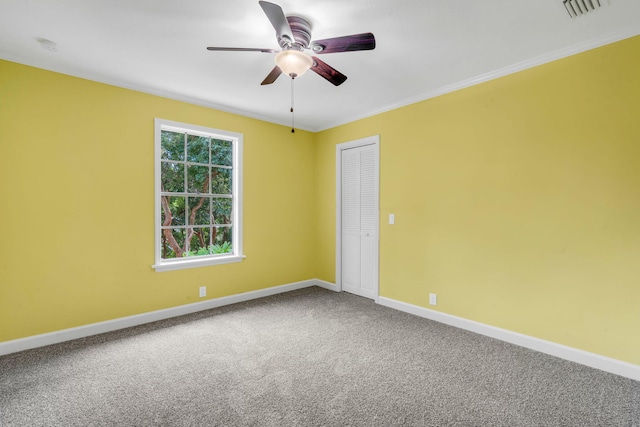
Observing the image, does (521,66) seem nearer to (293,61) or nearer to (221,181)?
(293,61)

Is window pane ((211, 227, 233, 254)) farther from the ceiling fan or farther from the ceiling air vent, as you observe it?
the ceiling air vent

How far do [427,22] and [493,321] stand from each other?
279 cm

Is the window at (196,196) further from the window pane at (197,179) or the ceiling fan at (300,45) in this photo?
the ceiling fan at (300,45)

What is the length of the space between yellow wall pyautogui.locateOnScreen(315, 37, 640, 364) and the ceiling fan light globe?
1.97m

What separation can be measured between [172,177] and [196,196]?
0.36 metres


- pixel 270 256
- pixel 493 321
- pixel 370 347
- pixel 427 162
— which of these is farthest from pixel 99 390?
pixel 427 162

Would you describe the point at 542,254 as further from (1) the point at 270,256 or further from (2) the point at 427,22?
(1) the point at 270,256

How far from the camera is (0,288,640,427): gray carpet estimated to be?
6.16ft

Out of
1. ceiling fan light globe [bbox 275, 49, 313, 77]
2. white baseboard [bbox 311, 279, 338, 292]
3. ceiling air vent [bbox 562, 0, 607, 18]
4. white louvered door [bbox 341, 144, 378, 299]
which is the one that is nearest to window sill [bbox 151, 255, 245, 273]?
white baseboard [bbox 311, 279, 338, 292]

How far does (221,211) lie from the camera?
413 cm

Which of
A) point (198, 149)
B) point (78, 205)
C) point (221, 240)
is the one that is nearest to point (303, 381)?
point (221, 240)

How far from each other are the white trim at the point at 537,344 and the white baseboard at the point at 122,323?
2.13m

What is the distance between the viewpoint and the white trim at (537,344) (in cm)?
234

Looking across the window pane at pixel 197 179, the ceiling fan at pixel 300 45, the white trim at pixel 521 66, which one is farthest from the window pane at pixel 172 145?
the white trim at pixel 521 66
